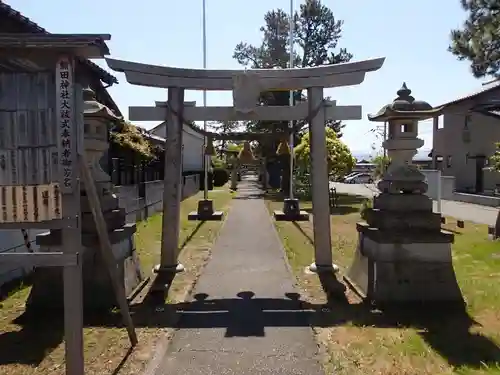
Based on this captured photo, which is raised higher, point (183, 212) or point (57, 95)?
point (57, 95)

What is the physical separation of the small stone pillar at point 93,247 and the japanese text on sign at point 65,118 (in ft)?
8.39

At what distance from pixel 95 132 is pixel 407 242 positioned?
5002mm

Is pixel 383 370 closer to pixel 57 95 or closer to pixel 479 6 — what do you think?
pixel 57 95

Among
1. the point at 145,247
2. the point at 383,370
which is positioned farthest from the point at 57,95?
the point at 145,247

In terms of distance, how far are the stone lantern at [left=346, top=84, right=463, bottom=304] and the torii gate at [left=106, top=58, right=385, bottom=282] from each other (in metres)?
1.45

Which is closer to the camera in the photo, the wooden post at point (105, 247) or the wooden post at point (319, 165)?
the wooden post at point (105, 247)

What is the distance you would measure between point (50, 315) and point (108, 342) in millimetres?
1402

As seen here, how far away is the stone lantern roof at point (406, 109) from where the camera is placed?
7.38 metres

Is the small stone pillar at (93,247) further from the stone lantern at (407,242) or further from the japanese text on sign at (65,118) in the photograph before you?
the stone lantern at (407,242)

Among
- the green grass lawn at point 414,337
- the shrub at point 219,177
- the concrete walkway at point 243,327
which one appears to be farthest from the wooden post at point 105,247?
the shrub at point 219,177

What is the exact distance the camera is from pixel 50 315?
653 centimetres

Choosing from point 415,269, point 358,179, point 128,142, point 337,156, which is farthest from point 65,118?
point 358,179

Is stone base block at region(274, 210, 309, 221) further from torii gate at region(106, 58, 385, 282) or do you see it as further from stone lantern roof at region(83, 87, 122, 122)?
stone lantern roof at region(83, 87, 122, 122)

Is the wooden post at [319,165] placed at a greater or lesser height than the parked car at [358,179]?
greater
